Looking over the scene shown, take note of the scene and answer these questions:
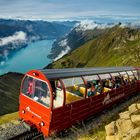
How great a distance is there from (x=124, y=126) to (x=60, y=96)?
4.41 m

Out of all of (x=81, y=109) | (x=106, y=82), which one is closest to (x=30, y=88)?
(x=81, y=109)

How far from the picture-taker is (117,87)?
24.8 metres

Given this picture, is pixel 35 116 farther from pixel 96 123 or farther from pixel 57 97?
pixel 96 123

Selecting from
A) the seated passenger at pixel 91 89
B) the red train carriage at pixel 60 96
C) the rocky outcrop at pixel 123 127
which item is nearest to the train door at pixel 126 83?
the red train carriage at pixel 60 96

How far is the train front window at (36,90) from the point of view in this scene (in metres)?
16.9

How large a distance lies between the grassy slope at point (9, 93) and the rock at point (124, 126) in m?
114

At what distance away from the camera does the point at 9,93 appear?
16112cm

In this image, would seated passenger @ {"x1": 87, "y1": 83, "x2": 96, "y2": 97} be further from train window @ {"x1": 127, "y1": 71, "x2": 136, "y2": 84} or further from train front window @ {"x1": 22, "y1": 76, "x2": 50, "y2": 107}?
train window @ {"x1": 127, "y1": 71, "x2": 136, "y2": 84}

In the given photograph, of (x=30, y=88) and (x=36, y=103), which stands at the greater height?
(x=30, y=88)

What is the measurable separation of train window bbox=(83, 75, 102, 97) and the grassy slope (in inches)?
4265

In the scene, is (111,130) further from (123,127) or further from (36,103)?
(36,103)

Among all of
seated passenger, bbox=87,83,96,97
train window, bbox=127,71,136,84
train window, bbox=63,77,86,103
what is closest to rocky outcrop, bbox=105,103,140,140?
train window, bbox=63,77,86,103

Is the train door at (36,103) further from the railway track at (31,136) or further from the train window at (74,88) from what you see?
the train window at (74,88)

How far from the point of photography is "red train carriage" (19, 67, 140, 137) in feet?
55.4
